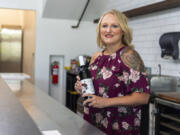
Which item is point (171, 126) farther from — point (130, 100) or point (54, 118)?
point (54, 118)

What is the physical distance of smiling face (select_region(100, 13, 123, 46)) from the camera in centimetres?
176

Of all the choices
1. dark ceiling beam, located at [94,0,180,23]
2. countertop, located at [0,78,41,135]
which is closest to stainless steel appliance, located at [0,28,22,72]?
dark ceiling beam, located at [94,0,180,23]

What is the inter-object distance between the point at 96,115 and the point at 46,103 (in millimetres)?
405

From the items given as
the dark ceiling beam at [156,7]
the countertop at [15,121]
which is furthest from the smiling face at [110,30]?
the dark ceiling beam at [156,7]

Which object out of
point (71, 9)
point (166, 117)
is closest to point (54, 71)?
point (71, 9)

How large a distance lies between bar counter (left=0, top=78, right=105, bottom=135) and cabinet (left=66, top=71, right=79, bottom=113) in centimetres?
316

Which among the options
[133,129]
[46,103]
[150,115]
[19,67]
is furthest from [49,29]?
[133,129]

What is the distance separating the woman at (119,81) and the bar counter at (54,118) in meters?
0.20

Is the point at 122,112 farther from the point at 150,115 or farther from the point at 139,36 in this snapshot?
the point at 139,36

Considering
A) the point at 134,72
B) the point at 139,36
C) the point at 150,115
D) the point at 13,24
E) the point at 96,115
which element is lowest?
the point at 150,115

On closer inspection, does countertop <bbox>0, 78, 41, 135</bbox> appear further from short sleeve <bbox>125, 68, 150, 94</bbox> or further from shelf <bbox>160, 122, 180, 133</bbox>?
shelf <bbox>160, 122, 180, 133</bbox>

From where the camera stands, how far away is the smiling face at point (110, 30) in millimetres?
1757

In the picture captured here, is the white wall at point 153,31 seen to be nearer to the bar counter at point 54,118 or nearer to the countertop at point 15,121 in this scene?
the bar counter at point 54,118

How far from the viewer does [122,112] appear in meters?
1.77
